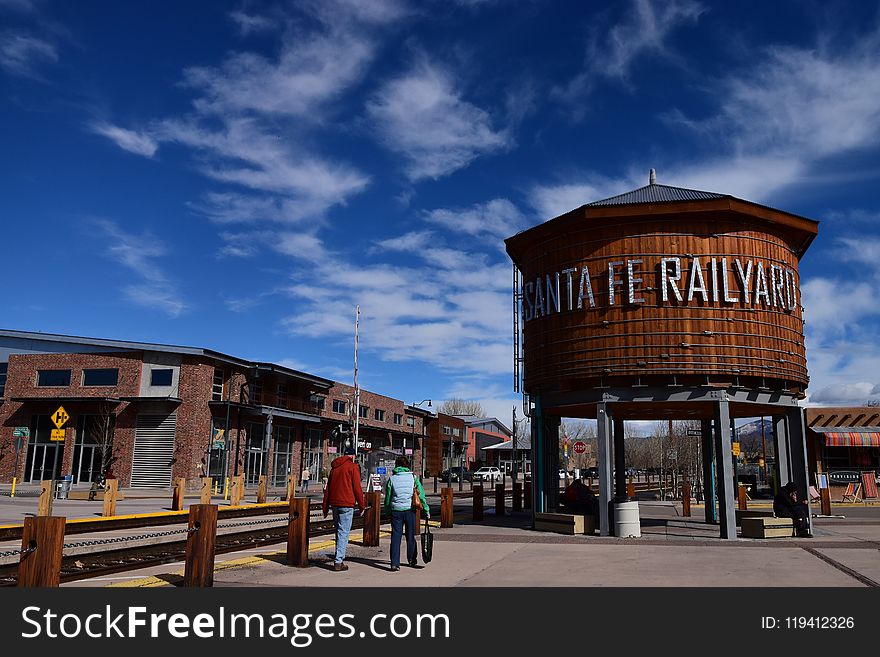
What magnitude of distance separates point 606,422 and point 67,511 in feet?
58.0

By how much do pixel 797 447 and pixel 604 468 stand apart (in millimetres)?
5379

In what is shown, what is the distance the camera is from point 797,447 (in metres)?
19.0

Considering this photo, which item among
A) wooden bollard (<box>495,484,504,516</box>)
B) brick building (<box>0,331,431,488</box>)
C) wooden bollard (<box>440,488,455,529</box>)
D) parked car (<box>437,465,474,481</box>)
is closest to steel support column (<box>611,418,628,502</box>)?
wooden bollard (<box>495,484,504,516</box>)

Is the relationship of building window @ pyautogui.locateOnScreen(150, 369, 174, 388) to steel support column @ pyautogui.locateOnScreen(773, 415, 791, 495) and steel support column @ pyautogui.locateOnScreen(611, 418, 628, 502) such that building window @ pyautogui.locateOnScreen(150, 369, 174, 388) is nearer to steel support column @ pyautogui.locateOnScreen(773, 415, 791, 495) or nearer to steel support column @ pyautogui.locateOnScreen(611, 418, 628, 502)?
steel support column @ pyautogui.locateOnScreen(611, 418, 628, 502)

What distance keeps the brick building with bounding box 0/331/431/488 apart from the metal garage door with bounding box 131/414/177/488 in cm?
6

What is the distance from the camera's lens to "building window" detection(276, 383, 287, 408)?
54312 mm

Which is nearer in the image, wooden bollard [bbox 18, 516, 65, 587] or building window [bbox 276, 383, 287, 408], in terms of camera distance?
wooden bollard [bbox 18, 516, 65, 587]

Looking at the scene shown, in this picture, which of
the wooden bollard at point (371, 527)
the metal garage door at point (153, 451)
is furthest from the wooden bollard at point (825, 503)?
the metal garage door at point (153, 451)

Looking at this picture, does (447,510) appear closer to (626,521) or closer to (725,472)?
Result: (626,521)

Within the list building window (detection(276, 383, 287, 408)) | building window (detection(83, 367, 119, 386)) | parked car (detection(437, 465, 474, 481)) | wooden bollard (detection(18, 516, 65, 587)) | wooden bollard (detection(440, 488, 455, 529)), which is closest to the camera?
wooden bollard (detection(18, 516, 65, 587))

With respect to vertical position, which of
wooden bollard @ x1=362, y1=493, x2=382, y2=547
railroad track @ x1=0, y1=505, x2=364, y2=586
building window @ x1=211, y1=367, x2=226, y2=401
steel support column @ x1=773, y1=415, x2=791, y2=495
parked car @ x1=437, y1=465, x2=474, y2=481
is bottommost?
railroad track @ x1=0, y1=505, x2=364, y2=586

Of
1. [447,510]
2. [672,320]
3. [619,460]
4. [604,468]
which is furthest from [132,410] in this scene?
[672,320]

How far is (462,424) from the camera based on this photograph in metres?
96.6
